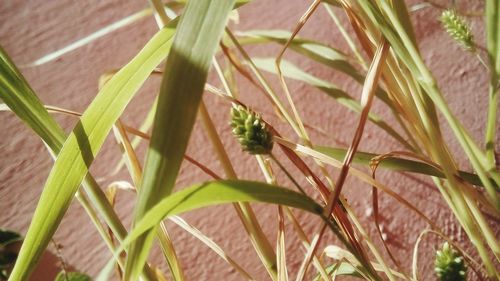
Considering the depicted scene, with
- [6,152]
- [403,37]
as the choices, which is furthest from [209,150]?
[403,37]

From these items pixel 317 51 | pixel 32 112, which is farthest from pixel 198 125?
pixel 32 112

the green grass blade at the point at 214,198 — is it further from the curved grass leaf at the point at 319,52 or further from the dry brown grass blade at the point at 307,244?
the curved grass leaf at the point at 319,52

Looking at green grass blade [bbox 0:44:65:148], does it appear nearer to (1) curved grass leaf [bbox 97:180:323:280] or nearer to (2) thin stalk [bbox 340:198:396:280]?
(1) curved grass leaf [bbox 97:180:323:280]

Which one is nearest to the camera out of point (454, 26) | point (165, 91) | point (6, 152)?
point (165, 91)

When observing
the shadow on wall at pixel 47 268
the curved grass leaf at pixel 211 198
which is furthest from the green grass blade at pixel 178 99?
the shadow on wall at pixel 47 268

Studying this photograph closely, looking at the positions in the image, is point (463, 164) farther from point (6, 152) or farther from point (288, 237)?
point (6, 152)

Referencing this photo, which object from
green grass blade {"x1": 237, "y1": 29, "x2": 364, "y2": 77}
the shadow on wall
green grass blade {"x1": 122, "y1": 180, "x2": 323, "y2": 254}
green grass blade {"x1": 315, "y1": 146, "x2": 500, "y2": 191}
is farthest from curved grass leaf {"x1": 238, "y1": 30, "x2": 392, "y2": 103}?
the shadow on wall
